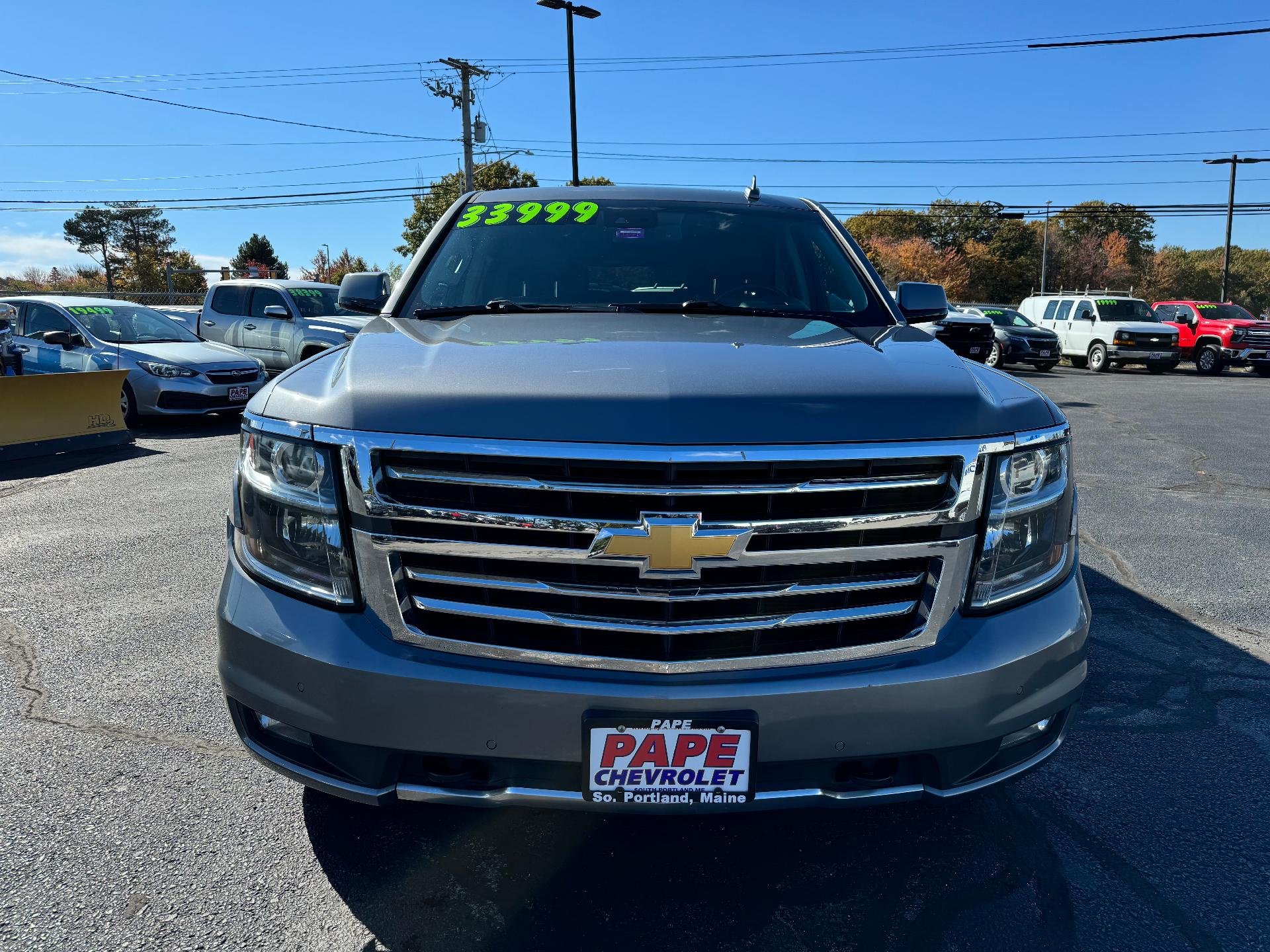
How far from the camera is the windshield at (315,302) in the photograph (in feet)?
47.4

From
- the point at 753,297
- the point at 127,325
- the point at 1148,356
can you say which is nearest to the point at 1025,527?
the point at 753,297

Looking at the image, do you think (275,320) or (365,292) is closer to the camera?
(365,292)

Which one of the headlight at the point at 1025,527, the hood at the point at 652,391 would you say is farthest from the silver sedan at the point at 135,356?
the headlight at the point at 1025,527

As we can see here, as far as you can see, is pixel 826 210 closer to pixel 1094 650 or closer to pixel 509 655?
pixel 1094 650

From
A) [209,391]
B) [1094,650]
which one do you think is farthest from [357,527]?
[209,391]

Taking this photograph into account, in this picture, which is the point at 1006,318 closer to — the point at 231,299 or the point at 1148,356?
the point at 1148,356

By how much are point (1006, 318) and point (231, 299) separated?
20650 millimetres

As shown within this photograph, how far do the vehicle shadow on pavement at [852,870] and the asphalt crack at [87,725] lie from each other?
21.6 inches

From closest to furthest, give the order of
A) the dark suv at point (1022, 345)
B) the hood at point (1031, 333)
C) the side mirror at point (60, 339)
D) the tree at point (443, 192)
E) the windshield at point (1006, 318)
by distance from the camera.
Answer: the side mirror at point (60, 339) < the dark suv at point (1022, 345) < the hood at point (1031, 333) < the windshield at point (1006, 318) < the tree at point (443, 192)

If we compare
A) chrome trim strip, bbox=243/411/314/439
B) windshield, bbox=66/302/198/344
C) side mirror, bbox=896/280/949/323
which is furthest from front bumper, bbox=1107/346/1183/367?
chrome trim strip, bbox=243/411/314/439

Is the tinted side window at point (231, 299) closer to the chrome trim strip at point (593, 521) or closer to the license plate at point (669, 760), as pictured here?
the chrome trim strip at point (593, 521)

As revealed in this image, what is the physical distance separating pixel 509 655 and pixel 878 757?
2.65 ft

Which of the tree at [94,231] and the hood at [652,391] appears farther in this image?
the tree at [94,231]

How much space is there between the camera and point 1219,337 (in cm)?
2473
